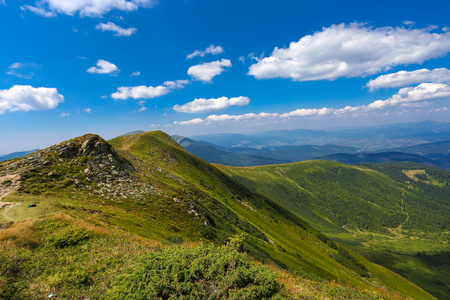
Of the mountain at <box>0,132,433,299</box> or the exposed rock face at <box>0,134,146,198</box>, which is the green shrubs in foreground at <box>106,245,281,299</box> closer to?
the mountain at <box>0,132,433,299</box>

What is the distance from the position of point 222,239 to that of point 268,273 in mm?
24757

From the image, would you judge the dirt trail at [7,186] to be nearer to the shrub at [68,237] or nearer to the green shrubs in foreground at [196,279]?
the shrub at [68,237]

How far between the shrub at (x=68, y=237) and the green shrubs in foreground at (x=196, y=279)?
22.5 ft

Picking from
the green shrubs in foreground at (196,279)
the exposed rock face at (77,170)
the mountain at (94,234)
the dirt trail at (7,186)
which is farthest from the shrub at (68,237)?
the exposed rock face at (77,170)

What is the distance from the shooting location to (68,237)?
43.6 feet

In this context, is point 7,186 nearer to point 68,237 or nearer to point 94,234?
point 68,237

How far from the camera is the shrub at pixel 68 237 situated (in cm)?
1282

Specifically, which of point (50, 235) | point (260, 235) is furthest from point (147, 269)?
point (260, 235)

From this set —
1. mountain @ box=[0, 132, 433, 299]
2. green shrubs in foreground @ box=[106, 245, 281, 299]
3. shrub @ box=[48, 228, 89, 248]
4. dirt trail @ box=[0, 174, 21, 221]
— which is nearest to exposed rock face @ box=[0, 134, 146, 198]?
mountain @ box=[0, 132, 433, 299]

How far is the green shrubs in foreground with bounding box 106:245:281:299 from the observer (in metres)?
8.39

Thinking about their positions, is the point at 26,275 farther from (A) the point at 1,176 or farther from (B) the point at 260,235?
(B) the point at 260,235

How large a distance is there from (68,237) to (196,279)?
442 inches

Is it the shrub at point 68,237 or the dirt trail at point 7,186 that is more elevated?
the dirt trail at point 7,186

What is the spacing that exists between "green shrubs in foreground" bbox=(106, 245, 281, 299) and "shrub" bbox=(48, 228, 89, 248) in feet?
22.5
